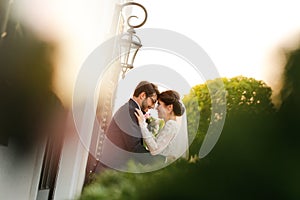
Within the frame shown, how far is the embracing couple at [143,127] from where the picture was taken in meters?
0.41

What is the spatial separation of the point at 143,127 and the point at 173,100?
0.24 metres

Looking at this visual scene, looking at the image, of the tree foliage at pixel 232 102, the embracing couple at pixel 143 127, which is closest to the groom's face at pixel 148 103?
the embracing couple at pixel 143 127

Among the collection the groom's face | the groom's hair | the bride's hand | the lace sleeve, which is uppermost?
the groom's hair

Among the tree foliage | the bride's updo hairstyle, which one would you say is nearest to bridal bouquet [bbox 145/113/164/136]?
the bride's updo hairstyle

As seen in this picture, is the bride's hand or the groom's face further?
the bride's hand

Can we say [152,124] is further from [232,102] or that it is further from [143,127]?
[232,102]

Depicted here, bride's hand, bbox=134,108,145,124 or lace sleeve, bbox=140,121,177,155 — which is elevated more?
bride's hand, bbox=134,108,145,124

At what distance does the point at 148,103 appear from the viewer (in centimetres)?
60

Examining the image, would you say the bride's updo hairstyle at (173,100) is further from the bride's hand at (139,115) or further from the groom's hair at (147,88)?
the bride's hand at (139,115)

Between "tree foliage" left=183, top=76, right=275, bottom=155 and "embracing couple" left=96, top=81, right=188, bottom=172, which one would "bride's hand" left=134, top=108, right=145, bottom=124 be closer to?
"embracing couple" left=96, top=81, right=188, bottom=172

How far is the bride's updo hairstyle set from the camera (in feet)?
1.32

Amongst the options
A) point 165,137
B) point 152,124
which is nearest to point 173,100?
point 165,137

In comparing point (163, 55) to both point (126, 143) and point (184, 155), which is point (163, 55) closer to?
point (126, 143)

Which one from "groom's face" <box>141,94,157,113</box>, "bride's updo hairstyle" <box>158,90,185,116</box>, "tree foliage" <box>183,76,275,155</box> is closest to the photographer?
"tree foliage" <box>183,76,275,155</box>
